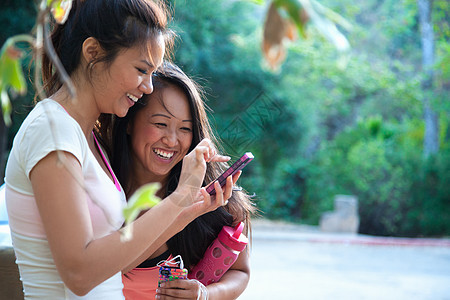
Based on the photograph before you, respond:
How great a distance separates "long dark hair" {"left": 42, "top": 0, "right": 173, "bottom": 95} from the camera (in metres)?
1.28

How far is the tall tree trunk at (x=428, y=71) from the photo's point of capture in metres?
13.2

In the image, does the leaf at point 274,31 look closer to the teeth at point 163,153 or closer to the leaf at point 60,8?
the leaf at point 60,8

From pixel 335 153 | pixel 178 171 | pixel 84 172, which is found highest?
pixel 84 172

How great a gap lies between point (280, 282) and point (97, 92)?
532cm

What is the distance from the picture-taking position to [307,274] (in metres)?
6.85

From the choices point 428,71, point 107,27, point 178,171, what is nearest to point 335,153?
point 428,71

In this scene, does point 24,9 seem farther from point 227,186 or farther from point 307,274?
point 227,186

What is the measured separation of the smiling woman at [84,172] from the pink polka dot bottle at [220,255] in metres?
0.28

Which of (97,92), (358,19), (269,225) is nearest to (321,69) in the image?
(269,225)

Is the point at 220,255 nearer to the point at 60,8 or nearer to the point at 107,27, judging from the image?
the point at 107,27

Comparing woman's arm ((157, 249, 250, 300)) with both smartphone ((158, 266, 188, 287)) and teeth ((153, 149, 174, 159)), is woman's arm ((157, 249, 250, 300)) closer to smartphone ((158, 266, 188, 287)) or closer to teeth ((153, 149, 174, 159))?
smartphone ((158, 266, 188, 287))

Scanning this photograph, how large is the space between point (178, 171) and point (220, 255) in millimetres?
353

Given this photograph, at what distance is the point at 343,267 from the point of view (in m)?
7.43

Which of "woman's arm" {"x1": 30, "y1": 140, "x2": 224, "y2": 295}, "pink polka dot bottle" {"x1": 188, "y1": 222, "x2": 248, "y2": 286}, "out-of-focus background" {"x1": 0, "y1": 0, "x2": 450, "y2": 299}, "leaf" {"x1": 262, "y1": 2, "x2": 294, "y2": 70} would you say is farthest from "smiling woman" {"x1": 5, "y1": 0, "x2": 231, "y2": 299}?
"out-of-focus background" {"x1": 0, "y1": 0, "x2": 450, "y2": 299}
